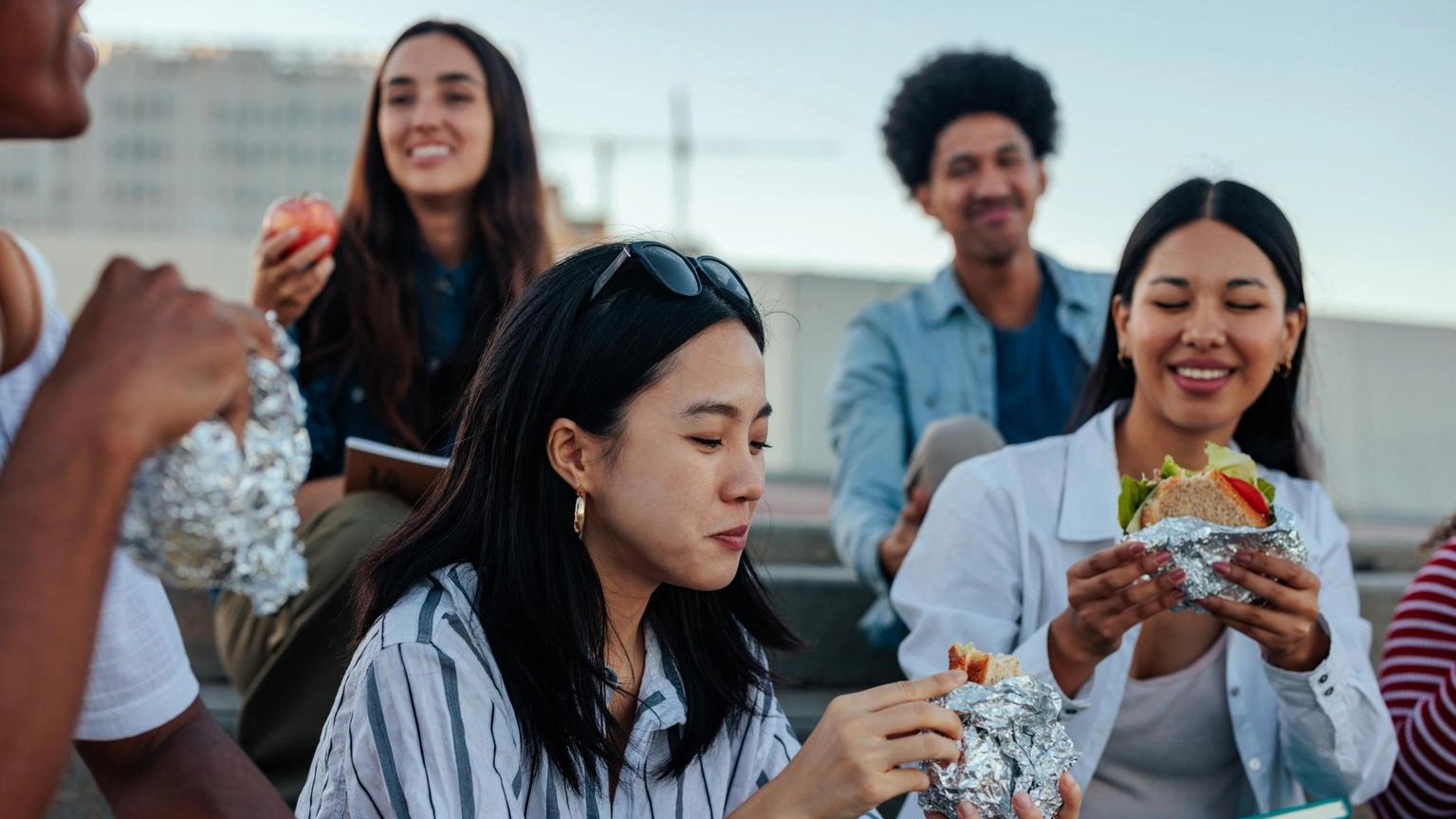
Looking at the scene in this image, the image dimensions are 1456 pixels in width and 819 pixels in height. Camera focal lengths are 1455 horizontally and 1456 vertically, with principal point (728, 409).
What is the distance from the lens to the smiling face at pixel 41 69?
1.28 meters

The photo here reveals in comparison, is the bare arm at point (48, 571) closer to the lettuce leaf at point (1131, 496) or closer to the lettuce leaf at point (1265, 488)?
the lettuce leaf at point (1131, 496)

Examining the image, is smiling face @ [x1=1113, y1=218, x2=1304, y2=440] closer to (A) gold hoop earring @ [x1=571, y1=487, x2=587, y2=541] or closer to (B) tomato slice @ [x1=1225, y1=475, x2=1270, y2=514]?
(B) tomato slice @ [x1=1225, y1=475, x2=1270, y2=514]

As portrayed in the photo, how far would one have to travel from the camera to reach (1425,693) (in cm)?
329

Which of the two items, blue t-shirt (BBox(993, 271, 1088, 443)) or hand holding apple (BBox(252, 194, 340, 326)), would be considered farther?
blue t-shirt (BBox(993, 271, 1088, 443))

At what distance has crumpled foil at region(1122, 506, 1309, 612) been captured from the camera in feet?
8.75

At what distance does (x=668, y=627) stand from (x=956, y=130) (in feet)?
9.56

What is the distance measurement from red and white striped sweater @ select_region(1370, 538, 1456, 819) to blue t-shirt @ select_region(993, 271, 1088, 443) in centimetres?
128

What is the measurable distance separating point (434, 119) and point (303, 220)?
66 cm

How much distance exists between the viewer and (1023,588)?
3.14 metres

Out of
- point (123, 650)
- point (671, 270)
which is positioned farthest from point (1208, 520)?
point (123, 650)

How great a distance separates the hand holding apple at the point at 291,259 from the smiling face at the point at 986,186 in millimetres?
2045

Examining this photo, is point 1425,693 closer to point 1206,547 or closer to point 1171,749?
point 1171,749

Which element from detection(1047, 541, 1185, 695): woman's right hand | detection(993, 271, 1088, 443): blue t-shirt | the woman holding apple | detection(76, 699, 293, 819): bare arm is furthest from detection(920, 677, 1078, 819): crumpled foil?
detection(993, 271, 1088, 443): blue t-shirt

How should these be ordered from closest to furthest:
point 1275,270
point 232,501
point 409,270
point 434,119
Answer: point 232,501, point 1275,270, point 409,270, point 434,119
